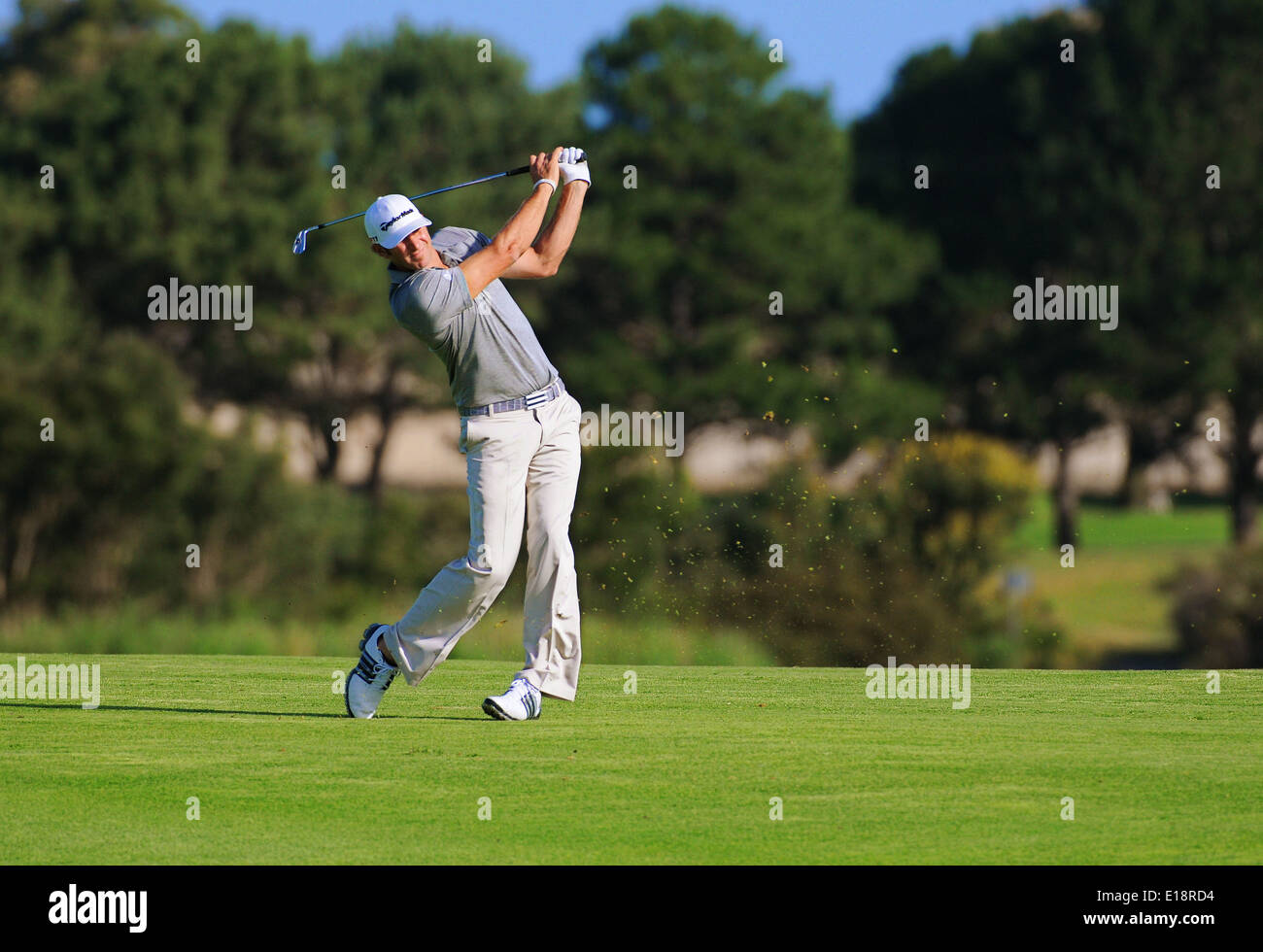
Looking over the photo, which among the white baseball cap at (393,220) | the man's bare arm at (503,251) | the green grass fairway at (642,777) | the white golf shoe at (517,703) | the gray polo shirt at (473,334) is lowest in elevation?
the green grass fairway at (642,777)

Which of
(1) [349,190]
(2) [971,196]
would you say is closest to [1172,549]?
(2) [971,196]

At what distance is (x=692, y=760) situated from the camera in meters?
7.02

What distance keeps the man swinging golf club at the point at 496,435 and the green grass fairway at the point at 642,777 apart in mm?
253

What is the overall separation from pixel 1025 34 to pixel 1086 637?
18.5 m

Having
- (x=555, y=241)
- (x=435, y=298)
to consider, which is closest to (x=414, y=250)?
(x=435, y=298)

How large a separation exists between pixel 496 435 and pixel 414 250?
2.65 feet

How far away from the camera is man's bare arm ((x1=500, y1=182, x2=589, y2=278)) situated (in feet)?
26.4

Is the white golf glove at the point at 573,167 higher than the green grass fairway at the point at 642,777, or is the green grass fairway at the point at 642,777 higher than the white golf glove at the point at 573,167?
the white golf glove at the point at 573,167

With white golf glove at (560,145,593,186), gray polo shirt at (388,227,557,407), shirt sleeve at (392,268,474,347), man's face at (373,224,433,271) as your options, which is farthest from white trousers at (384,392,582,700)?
white golf glove at (560,145,593,186)

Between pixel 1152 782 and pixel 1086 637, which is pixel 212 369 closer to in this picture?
pixel 1086 637

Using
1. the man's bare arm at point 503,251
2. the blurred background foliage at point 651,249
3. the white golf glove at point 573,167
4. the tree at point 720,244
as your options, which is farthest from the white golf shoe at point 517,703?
the tree at point 720,244

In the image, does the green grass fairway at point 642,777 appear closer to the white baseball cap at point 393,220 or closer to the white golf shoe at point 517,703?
the white golf shoe at point 517,703

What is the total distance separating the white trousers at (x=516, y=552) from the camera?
797cm
